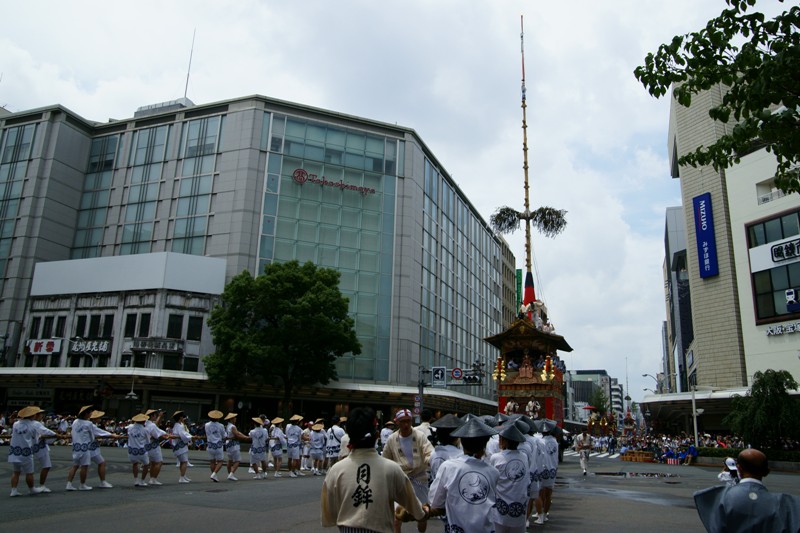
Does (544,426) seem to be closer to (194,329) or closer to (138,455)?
(138,455)

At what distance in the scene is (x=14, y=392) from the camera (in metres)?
47.1

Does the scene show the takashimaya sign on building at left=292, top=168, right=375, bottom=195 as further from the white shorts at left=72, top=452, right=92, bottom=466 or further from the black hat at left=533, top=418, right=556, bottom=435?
the black hat at left=533, top=418, right=556, bottom=435

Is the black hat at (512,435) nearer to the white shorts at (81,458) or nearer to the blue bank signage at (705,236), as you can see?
the white shorts at (81,458)

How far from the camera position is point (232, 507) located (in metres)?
11.9

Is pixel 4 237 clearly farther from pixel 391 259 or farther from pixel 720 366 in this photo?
pixel 720 366

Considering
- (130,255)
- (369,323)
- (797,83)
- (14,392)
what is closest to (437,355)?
(369,323)

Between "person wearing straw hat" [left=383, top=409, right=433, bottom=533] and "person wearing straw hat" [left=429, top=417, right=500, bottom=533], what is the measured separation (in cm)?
298

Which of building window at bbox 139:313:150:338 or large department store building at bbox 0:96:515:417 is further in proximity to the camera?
large department store building at bbox 0:96:515:417

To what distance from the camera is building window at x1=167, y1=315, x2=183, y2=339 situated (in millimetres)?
45219

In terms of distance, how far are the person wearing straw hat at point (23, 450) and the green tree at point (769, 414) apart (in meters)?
31.4

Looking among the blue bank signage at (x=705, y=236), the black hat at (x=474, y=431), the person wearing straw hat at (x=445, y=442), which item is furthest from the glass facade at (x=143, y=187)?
the black hat at (x=474, y=431)

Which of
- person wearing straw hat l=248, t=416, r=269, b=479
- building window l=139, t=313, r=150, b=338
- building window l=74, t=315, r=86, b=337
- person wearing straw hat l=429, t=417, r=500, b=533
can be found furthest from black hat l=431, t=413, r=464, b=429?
building window l=74, t=315, r=86, b=337

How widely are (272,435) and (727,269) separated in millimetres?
35143

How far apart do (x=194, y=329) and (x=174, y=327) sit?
4.70 feet
